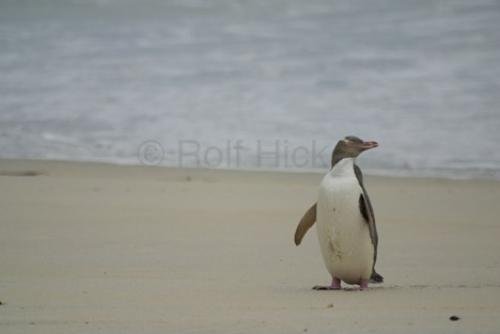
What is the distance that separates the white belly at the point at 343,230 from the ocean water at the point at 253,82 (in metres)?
5.94

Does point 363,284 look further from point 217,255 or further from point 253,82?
point 253,82

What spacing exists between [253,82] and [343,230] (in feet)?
34.8

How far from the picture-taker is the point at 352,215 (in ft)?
20.4

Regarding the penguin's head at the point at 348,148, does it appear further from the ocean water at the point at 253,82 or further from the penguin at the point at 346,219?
the ocean water at the point at 253,82

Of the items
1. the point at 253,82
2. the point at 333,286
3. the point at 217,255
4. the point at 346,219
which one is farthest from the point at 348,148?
the point at 253,82

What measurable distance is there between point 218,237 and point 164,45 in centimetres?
1141

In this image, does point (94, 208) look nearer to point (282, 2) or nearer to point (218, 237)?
point (218, 237)

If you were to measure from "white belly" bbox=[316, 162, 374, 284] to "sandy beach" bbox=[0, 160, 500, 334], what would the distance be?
7.9 inches

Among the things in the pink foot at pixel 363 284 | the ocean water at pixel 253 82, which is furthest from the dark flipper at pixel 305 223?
the ocean water at pixel 253 82

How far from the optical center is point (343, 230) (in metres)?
6.24

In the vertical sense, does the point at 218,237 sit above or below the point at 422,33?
below

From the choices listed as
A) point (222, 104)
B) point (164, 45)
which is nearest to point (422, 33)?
point (164, 45)

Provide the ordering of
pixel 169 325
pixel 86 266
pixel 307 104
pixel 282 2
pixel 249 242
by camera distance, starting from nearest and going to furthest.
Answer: pixel 169 325 → pixel 86 266 → pixel 249 242 → pixel 307 104 → pixel 282 2

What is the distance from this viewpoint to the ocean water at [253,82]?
43.4ft
